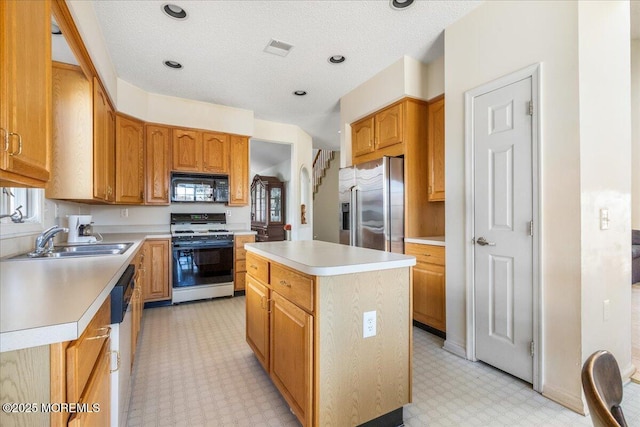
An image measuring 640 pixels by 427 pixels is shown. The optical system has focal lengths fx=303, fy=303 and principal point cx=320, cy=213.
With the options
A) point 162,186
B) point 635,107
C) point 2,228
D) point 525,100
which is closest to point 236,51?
point 162,186

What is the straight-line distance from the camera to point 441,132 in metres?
3.16

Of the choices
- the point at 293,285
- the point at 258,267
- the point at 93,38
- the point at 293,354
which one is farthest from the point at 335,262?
the point at 93,38

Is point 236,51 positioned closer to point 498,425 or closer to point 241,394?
point 241,394

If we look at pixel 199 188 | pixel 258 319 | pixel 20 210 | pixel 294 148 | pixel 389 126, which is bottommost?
pixel 258 319

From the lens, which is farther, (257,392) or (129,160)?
(129,160)

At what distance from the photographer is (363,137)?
3.85 metres

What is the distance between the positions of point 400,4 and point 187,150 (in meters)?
3.17

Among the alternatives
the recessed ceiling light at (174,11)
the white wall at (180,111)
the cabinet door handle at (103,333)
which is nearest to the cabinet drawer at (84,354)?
the cabinet door handle at (103,333)

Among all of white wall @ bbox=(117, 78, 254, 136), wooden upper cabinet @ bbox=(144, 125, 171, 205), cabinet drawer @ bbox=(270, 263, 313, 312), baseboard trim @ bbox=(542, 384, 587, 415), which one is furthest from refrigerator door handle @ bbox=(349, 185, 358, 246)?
wooden upper cabinet @ bbox=(144, 125, 171, 205)

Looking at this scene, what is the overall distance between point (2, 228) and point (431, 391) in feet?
9.14

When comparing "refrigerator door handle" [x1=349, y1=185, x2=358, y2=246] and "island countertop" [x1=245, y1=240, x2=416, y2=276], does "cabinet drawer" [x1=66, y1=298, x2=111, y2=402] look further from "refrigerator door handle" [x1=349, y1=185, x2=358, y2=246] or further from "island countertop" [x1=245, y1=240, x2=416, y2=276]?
"refrigerator door handle" [x1=349, y1=185, x2=358, y2=246]

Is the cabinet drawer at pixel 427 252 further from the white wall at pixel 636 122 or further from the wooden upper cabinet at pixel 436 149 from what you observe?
the white wall at pixel 636 122

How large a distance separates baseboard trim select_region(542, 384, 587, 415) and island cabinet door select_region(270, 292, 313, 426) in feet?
5.12

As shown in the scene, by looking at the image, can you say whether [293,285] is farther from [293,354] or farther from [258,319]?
[258,319]
